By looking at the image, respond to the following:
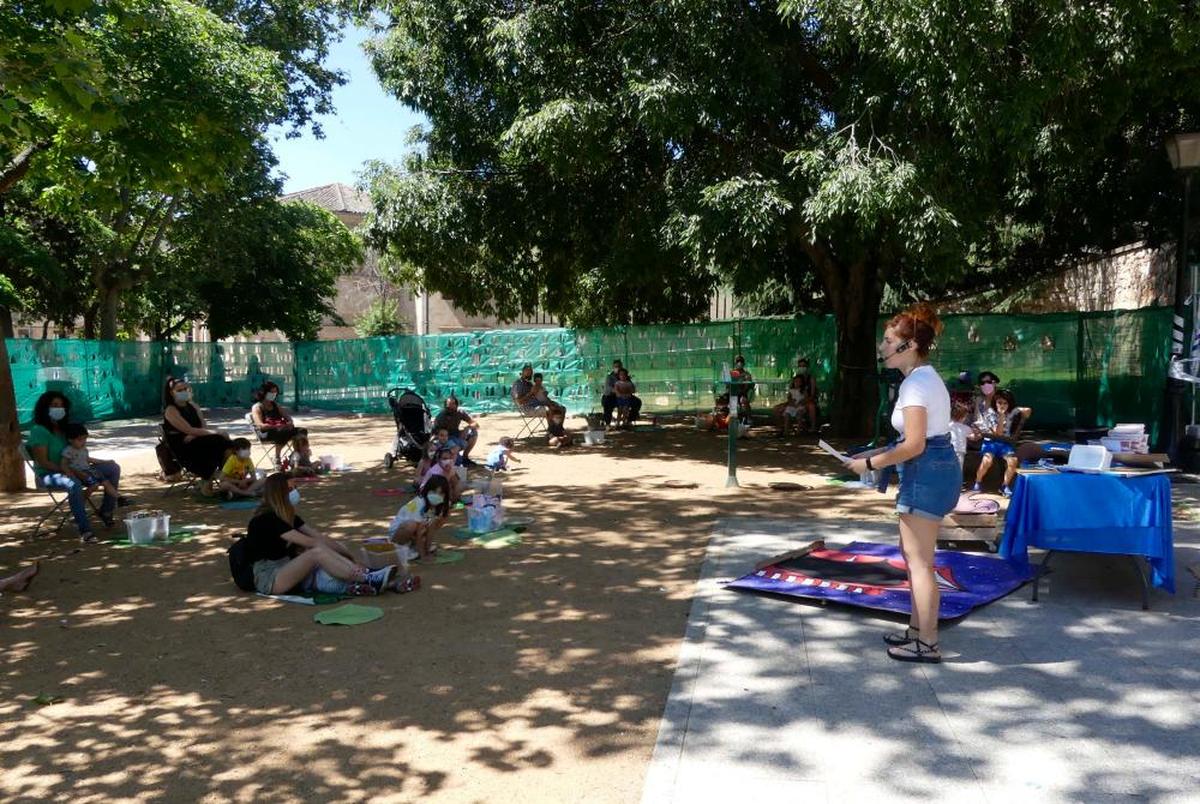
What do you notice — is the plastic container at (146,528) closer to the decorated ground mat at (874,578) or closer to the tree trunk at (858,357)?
the decorated ground mat at (874,578)

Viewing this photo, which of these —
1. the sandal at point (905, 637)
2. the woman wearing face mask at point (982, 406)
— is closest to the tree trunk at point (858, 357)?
the woman wearing face mask at point (982, 406)

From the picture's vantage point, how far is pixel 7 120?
241 inches

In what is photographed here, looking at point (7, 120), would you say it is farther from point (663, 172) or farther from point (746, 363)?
point (746, 363)

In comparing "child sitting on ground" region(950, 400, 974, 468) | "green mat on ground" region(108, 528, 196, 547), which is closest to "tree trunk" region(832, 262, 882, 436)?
"child sitting on ground" region(950, 400, 974, 468)

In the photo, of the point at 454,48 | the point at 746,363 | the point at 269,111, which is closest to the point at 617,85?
the point at 454,48

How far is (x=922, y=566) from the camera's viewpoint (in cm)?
460

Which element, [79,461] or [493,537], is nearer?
[493,537]

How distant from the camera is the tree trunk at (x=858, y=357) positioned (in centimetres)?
1462

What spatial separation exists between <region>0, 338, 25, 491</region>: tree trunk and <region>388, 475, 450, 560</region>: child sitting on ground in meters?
5.89

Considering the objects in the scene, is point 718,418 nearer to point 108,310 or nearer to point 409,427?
point 409,427

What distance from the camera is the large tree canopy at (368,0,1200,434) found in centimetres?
959

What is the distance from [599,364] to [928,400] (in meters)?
15.5

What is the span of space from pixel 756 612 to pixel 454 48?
10.1 metres

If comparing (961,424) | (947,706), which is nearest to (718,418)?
(961,424)
